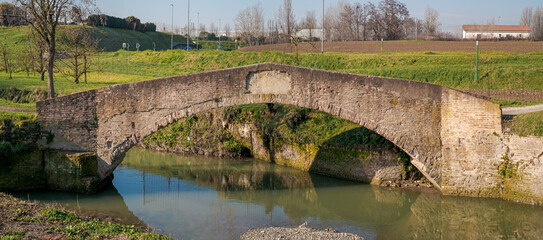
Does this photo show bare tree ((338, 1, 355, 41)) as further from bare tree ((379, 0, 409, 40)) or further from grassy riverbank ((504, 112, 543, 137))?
grassy riverbank ((504, 112, 543, 137))

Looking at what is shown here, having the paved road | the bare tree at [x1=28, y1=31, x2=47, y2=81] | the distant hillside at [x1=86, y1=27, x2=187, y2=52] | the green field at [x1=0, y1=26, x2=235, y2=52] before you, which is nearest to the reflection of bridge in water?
the paved road

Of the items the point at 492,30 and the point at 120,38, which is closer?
the point at 120,38

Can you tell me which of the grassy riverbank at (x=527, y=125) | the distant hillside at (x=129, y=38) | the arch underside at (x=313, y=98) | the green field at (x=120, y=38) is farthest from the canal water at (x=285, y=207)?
the distant hillside at (x=129, y=38)

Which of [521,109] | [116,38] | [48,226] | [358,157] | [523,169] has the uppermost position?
[116,38]

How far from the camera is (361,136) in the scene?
688 inches

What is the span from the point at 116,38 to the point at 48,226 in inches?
2062

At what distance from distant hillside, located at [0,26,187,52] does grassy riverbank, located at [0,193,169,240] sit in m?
35.3

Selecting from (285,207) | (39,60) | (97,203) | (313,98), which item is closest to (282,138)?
(285,207)

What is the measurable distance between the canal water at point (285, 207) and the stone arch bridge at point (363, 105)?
1155 millimetres

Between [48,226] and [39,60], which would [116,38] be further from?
[48,226]

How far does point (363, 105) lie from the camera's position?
15.0m

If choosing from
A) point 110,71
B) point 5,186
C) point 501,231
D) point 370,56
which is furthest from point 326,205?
point 110,71

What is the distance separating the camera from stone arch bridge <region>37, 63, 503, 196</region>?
48.5 ft

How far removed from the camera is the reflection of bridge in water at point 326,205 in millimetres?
13539
